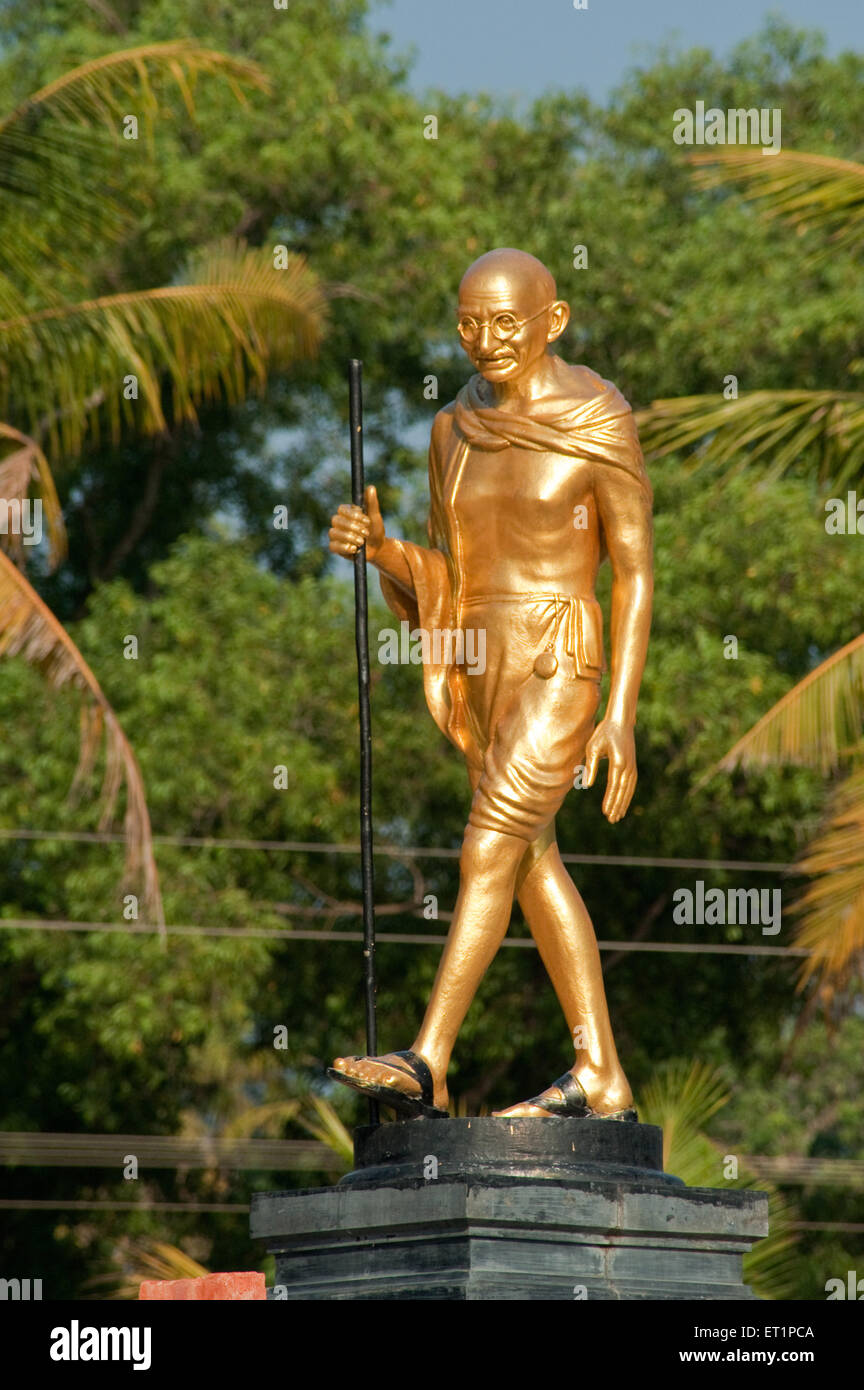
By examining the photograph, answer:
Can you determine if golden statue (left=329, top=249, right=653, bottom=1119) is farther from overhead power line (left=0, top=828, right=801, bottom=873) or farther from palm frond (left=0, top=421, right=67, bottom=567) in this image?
overhead power line (left=0, top=828, right=801, bottom=873)

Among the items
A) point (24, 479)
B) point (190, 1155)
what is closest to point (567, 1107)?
point (24, 479)

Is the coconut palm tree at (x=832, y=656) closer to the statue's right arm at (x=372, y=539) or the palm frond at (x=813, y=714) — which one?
the palm frond at (x=813, y=714)

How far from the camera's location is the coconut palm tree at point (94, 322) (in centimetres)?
1221

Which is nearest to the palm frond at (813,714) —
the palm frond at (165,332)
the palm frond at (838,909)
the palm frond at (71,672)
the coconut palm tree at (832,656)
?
the coconut palm tree at (832,656)

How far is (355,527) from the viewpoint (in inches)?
283

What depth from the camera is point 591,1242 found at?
6414mm

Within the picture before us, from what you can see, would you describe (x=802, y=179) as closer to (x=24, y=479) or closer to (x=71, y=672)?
(x=24, y=479)

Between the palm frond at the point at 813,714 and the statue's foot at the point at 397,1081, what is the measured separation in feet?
19.9

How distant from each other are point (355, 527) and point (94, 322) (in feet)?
23.4

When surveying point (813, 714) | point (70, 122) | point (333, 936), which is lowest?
point (333, 936)

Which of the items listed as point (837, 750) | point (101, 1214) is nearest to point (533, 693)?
point (837, 750)

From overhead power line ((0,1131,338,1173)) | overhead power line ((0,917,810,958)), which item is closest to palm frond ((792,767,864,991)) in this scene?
overhead power line ((0,917,810,958))

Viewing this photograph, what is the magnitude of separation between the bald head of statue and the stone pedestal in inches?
86.9

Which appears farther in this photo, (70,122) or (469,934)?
(70,122)
